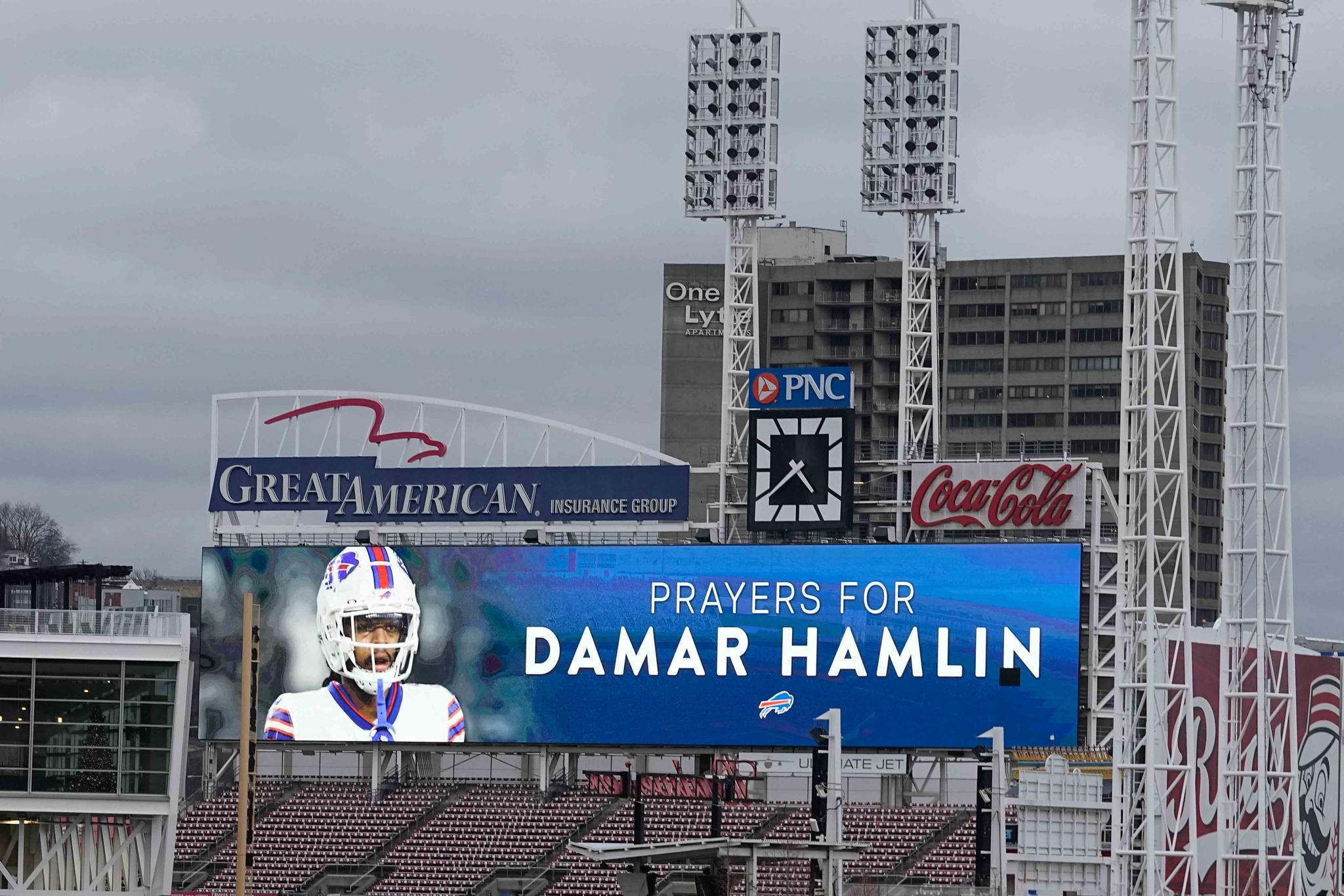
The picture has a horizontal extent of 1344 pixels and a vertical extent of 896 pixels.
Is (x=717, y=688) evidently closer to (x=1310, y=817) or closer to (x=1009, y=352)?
(x=1310, y=817)

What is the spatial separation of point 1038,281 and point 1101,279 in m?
4.38

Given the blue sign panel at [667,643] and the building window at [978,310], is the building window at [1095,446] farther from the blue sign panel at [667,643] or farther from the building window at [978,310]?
the blue sign panel at [667,643]

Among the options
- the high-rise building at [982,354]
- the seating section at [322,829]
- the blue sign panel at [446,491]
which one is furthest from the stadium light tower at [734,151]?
the high-rise building at [982,354]

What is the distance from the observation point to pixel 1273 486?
71375 millimetres

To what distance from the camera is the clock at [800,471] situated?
90.2 metres

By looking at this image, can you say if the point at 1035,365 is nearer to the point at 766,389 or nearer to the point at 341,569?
the point at 766,389

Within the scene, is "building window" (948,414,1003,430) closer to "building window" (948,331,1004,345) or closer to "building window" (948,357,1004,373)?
"building window" (948,357,1004,373)

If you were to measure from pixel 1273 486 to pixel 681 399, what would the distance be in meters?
98.2

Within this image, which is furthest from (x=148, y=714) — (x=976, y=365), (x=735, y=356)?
(x=976, y=365)

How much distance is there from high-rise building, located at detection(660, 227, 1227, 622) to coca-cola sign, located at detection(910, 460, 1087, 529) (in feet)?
236

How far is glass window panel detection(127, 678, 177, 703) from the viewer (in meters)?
63.9

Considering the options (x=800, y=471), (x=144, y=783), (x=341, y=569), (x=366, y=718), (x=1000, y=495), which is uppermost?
(x=800, y=471)

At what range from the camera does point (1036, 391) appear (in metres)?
168

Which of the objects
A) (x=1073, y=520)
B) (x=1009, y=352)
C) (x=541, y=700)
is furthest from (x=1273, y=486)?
(x=1009, y=352)
